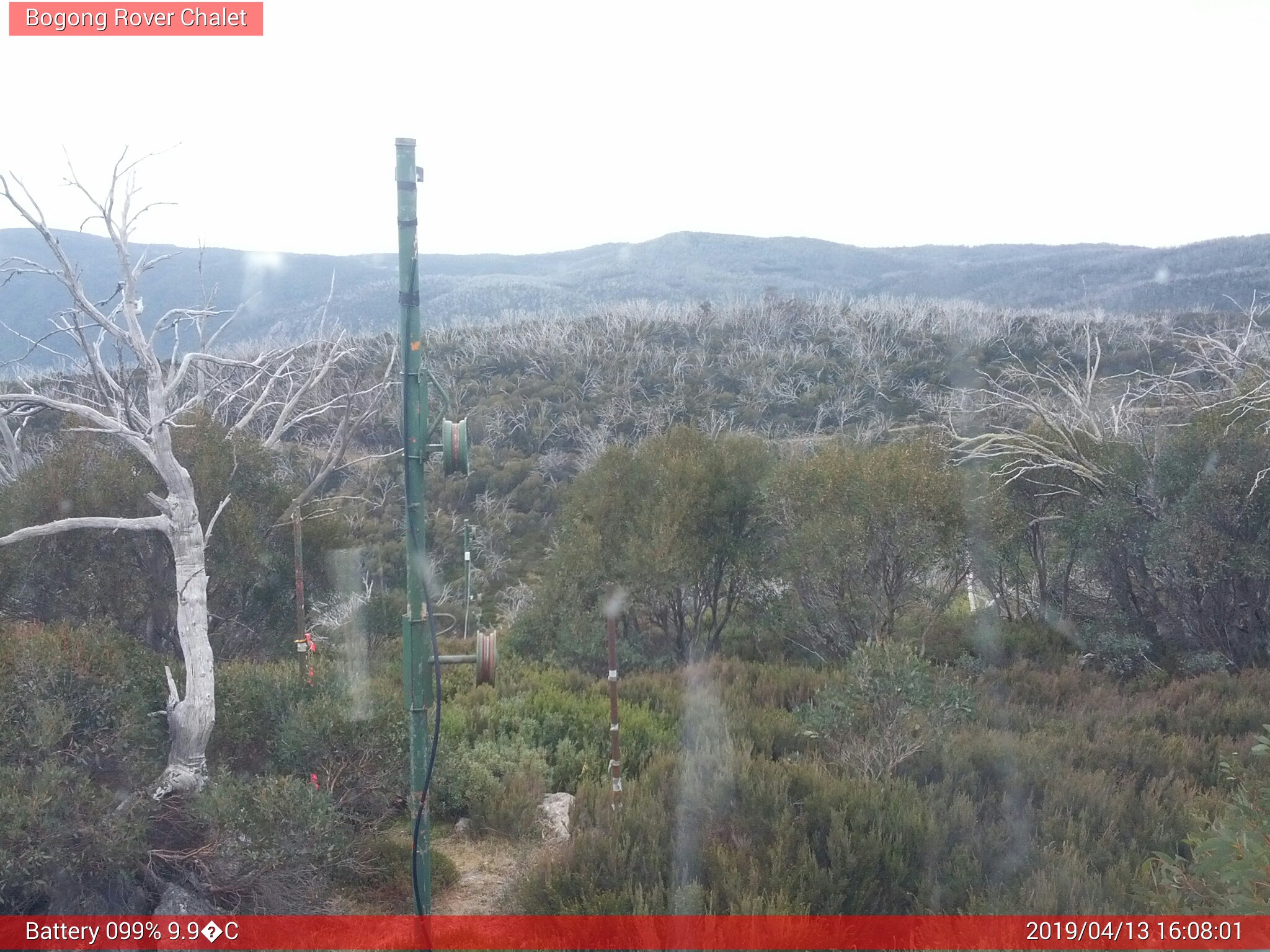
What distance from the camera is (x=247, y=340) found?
112 ft

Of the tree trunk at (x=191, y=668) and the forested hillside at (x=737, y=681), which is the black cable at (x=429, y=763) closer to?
the forested hillside at (x=737, y=681)

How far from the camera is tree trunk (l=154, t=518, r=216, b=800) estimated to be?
5305 mm

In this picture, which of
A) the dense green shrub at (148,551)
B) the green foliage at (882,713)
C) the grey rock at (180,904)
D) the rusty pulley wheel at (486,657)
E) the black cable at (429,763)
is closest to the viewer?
the black cable at (429,763)

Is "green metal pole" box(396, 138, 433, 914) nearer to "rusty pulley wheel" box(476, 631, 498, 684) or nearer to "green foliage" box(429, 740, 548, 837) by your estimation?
"rusty pulley wheel" box(476, 631, 498, 684)

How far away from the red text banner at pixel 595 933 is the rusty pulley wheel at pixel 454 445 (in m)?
2.04

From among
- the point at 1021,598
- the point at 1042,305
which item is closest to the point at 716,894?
the point at 1021,598

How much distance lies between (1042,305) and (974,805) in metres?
45.8

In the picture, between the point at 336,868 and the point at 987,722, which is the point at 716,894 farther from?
the point at 987,722

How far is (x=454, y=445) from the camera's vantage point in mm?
3787

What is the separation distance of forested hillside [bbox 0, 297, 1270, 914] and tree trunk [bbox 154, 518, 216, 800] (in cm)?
23

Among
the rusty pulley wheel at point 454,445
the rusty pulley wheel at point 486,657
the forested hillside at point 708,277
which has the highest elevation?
the forested hillside at point 708,277

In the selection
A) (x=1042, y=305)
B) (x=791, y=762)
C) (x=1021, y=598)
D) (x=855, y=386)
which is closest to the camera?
(x=791, y=762)

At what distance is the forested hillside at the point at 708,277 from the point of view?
36.3 m

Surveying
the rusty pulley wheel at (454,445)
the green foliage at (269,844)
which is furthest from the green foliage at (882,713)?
the rusty pulley wheel at (454,445)
